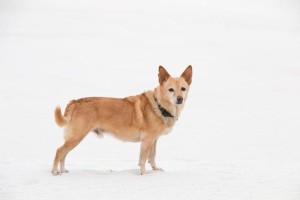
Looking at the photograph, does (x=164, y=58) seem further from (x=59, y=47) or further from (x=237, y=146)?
(x=237, y=146)

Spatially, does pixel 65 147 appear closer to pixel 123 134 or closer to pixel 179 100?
pixel 123 134

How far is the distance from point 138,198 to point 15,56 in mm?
13918

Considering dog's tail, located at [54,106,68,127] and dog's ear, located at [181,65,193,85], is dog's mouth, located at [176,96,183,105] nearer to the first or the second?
dog's ear, located at [181,65,193,85]

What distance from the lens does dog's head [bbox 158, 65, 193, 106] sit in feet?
20.9

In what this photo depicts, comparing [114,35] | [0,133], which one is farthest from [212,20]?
[0,133]

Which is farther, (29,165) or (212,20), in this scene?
(212,20)

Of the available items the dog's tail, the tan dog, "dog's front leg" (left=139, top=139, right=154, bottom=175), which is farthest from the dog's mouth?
the dog's tail

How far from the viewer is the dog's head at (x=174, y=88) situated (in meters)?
6.38

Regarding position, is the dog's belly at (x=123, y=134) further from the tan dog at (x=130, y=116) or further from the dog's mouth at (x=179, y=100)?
the dog's mouth at (x=179, y=100)

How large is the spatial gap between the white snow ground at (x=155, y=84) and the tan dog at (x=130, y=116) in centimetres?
53

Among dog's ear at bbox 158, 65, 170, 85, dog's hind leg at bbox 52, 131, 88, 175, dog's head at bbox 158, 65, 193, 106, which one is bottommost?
dog's hind leg at bbox 52, 131, 88, 175

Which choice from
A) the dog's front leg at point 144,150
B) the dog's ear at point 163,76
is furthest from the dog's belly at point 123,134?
the dog's ear at point 163,76

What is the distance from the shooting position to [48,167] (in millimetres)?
6863

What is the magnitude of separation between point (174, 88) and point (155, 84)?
1011 cm
